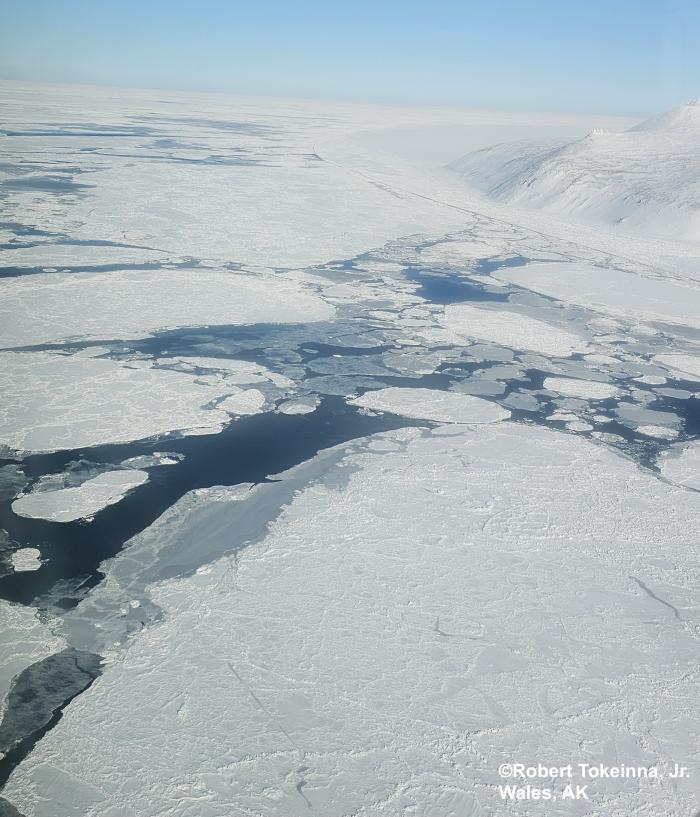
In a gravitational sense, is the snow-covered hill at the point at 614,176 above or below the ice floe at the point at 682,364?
above

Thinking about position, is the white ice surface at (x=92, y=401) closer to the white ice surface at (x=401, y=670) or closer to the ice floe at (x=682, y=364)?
the white ice surface at (x=401, y=670)

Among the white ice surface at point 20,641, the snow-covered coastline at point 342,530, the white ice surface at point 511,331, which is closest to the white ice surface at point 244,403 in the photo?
the snow-covered coastline at point 342,530

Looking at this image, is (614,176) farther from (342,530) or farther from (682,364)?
(342,530)

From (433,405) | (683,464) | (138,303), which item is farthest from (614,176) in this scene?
(683,464)

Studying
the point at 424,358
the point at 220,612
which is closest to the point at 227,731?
the point at 220,612

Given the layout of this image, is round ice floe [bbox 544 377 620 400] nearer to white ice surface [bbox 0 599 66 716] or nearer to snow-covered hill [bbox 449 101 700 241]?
white ice surface [bbox 0 599 66 716]

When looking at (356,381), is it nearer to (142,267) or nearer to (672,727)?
(672,727)
